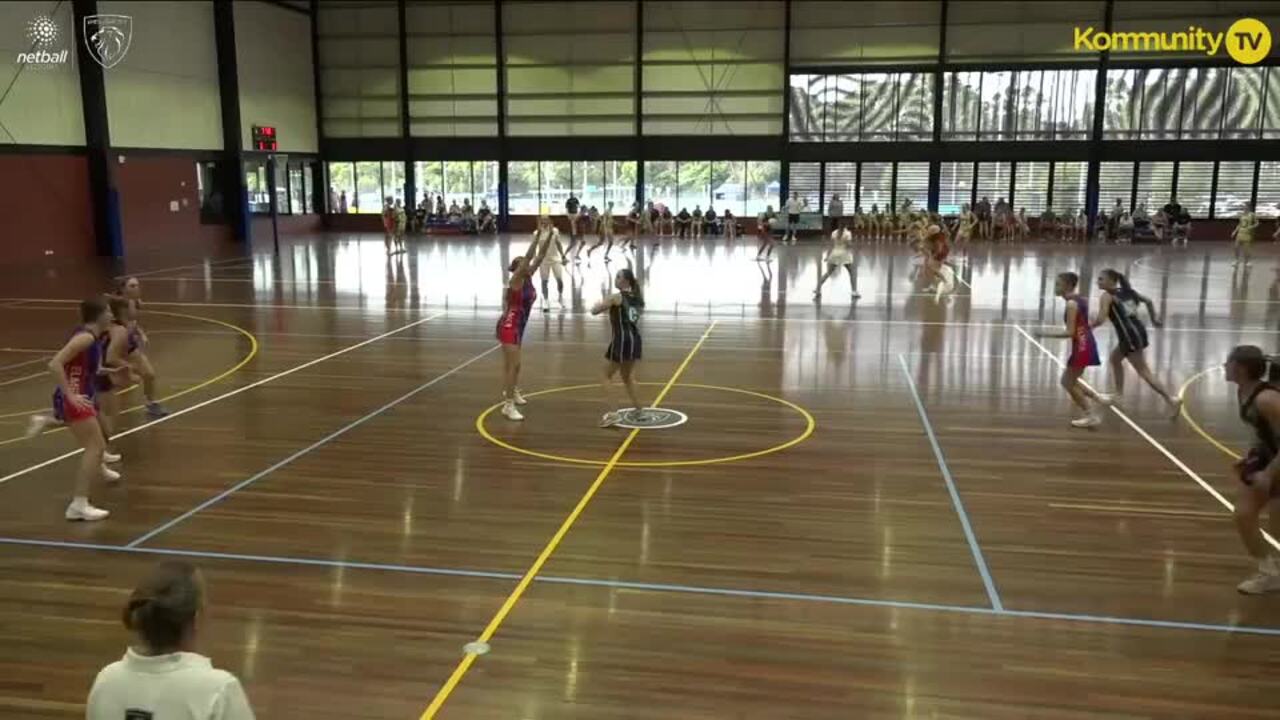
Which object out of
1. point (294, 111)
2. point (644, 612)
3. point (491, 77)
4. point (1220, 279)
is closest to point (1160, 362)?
point (644, 612)

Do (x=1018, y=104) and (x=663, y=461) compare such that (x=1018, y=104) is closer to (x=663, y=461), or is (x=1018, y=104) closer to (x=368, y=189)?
(x=368, y=189)

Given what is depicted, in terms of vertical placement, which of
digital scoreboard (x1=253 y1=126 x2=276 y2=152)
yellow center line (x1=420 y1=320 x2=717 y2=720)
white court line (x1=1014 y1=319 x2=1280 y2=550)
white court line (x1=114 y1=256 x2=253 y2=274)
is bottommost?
yellow center line (x1=420 y1=320 x2=717 y2=720)

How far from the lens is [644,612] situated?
5875mm

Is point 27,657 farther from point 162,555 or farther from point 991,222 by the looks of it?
point 991,222

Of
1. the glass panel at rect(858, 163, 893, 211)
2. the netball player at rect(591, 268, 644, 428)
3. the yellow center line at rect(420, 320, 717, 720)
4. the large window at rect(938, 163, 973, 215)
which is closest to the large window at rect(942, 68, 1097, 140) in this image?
the large window at rect(938, 163, 973, 215)

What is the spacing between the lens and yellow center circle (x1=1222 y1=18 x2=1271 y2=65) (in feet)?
115

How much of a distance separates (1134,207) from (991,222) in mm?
5452

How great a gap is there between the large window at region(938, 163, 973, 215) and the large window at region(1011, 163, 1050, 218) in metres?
1.76

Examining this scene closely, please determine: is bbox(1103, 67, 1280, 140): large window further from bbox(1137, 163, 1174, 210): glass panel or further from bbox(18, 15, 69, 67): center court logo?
bbox(18, 15, 69, 67): center court logo

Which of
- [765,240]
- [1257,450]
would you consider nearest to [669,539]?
[1257,450]

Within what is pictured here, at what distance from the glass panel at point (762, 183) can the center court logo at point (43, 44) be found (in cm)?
2412

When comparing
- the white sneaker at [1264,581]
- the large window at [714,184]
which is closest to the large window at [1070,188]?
the large window at [714,184]

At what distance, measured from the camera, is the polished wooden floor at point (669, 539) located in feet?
16.7

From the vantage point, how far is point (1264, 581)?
611cm
